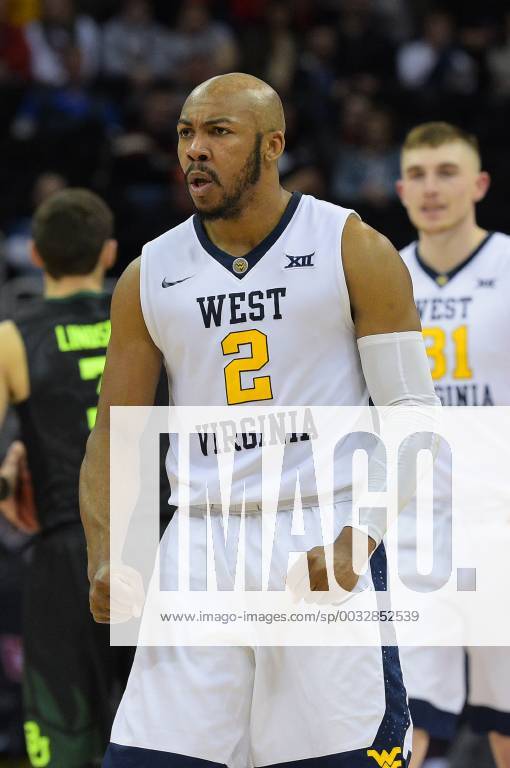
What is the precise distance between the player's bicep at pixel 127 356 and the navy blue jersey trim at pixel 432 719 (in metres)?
2.26

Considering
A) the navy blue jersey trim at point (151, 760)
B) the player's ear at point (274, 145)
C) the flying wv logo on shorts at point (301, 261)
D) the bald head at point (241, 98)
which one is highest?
the bald head at point (241, 98)

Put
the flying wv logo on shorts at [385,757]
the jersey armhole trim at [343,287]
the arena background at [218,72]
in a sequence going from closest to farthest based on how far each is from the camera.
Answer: the flying wv logo on shorts at [385,757]
the jersey armhole trim at [343,287]
the arena background at [218,72]

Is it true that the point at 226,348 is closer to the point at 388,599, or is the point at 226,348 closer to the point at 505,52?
the point at 388,599

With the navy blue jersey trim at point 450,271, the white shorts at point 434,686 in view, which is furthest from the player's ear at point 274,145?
the white shorts at point 434,686

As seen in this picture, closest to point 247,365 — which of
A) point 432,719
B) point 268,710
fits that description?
point 268,710

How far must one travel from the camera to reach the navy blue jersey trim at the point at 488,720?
17.6 feet

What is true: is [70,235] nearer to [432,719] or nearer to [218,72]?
[432,719]

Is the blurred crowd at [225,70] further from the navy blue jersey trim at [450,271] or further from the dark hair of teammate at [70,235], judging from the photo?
the dark hair of teammate at [70,235]

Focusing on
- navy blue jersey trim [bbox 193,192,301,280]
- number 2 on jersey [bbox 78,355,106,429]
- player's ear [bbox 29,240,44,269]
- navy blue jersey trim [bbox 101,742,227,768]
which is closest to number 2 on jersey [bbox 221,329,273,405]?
navy blue jersey trim [bbox 193,192,301,280]

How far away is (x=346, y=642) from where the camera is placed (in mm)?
3445

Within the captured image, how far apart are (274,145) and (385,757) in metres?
1.69

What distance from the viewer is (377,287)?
11.4 ft

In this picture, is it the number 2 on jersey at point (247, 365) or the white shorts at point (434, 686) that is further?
the white shorts at point (434, 686)

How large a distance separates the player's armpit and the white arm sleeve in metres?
0.03
